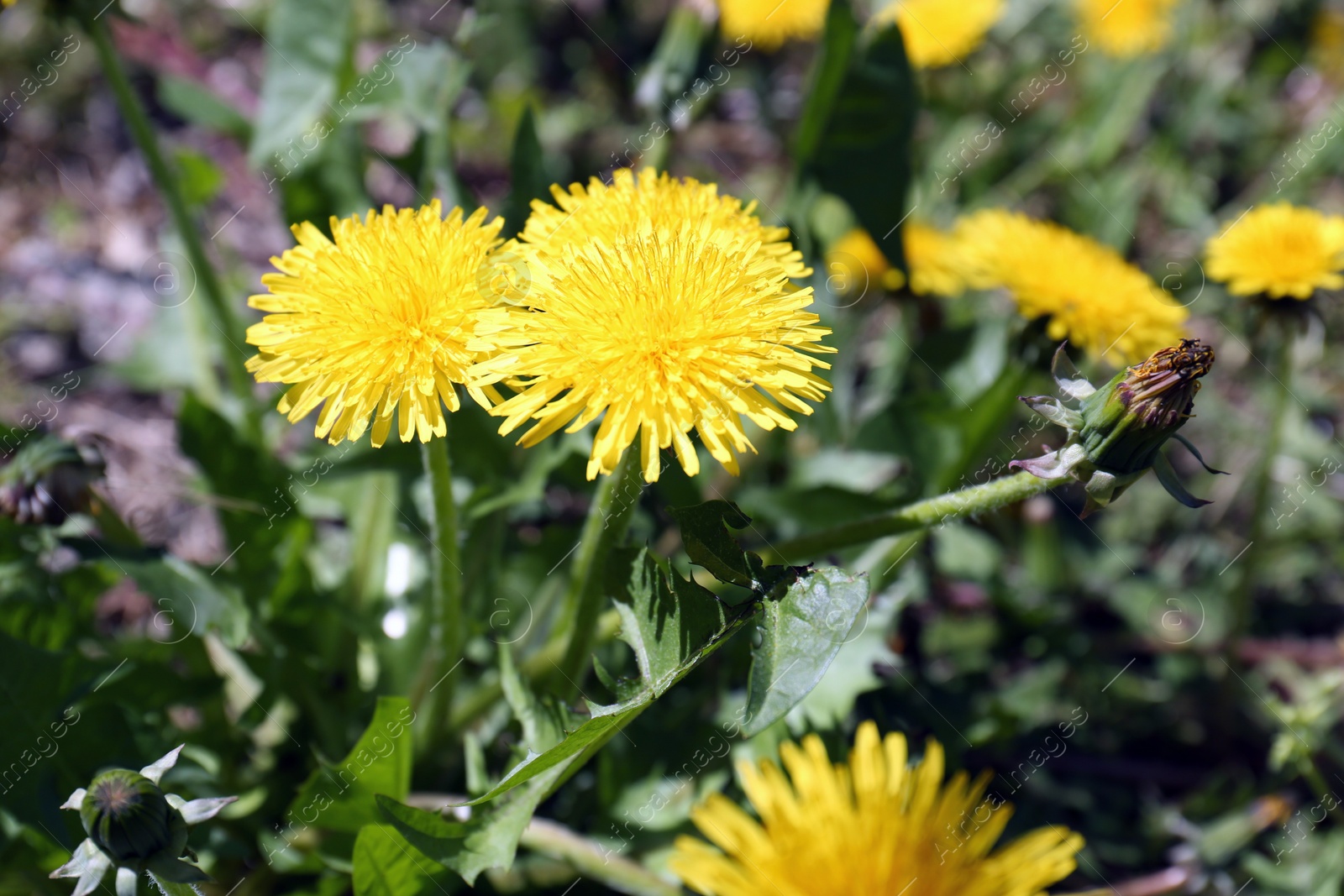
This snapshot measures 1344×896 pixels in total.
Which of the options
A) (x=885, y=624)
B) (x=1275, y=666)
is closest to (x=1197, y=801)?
(x=1275, y=666)

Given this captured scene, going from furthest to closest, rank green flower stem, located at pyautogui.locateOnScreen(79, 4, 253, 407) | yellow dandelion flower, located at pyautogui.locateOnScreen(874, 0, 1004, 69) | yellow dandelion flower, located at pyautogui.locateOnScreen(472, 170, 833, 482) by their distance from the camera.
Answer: yellow dandelion flower, located at pyautogui.locateOnScreen(874, 0, 1004, 69), green flower stem, located at pyautogui.locateOnScreen(79, 4, 253, 407), yellow dandelion flower, located at pyautogui.locateOnScreen(472, 170, 833, 482)

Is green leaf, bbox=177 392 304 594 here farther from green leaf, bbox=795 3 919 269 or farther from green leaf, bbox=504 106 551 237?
green leaf, bbox=795 3 919 269

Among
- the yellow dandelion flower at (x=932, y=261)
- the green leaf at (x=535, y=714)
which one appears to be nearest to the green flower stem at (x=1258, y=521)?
the yellow dandelion flower at (x=932, y=261)

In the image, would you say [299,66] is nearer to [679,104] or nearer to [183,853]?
[679,104]

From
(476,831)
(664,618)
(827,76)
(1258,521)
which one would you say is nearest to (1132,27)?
(827,76)

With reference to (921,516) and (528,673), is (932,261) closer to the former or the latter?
(921,516)

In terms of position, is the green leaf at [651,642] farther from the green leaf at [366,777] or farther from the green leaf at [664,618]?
the green leaf at [366,777]

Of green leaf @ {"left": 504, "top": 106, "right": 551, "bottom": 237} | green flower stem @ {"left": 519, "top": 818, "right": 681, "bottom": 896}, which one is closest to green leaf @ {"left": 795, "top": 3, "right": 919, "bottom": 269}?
green leaf @ {"left": 504, "top": 106, "right": 551, "bottom": 237}
